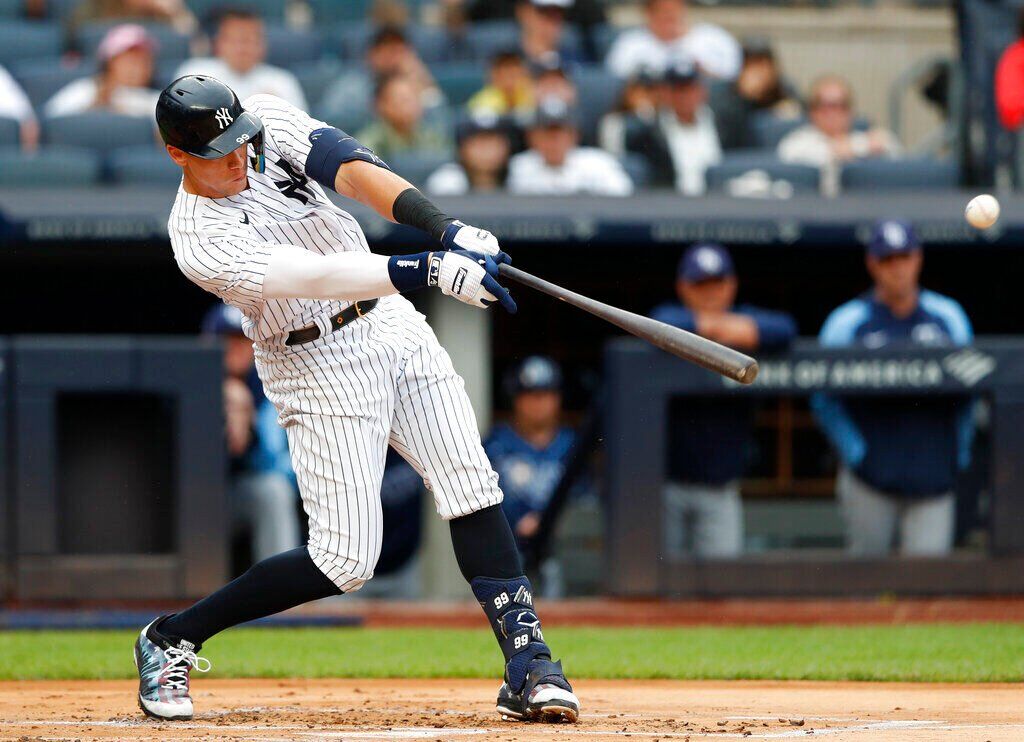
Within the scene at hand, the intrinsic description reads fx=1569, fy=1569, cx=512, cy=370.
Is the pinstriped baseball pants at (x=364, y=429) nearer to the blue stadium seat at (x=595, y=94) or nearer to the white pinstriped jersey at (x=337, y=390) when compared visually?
the white pinstriped jersey at (x=337, y=390)

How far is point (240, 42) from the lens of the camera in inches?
296

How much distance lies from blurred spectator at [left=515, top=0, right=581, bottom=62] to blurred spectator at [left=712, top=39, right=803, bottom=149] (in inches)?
36.1

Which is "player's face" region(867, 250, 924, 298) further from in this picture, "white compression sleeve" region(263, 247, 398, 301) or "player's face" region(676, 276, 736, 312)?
"white compression sleeve" region(263, 247, 398, 301)

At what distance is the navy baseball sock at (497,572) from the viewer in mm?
3688

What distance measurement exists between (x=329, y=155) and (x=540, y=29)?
481 cm

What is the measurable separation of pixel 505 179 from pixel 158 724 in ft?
12.6

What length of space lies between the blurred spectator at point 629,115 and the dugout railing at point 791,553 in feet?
5.88

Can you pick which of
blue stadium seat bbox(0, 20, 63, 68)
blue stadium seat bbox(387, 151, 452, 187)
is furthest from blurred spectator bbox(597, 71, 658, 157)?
blue stadium seat bbox(0, 20, 63, 68)

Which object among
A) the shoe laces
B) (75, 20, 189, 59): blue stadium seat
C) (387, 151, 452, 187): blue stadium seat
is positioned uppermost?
(75, 20, 189, 59): blue stadium seat

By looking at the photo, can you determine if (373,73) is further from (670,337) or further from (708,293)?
(670,337)

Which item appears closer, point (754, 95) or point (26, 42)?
point (26, 42)

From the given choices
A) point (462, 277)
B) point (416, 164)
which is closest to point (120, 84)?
point (416, 164)

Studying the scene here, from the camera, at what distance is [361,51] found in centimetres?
839

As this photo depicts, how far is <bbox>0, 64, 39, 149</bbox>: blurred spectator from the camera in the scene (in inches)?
284
